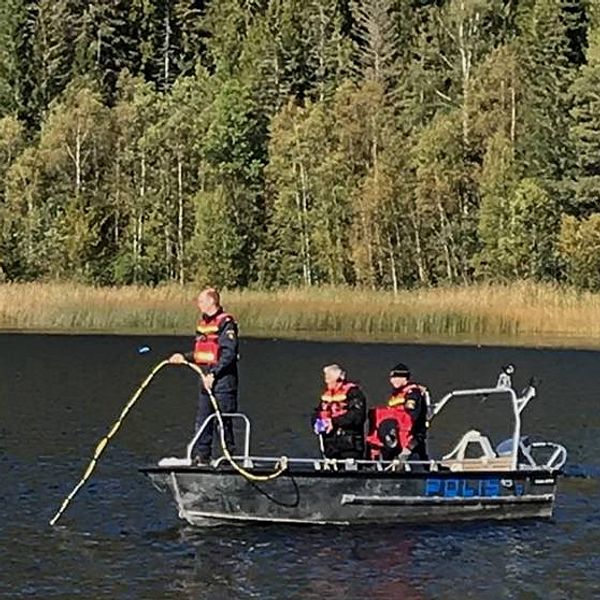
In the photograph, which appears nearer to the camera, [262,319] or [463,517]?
[463,517]

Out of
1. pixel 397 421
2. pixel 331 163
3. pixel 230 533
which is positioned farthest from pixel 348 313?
pixel 230 533

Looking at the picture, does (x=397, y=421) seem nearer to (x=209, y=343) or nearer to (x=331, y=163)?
(x=209, y=343)

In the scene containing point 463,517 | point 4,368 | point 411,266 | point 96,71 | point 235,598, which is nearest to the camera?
point 235,598

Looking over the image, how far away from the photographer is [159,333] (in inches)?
2057

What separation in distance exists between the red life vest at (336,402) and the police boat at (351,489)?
61 centimetres

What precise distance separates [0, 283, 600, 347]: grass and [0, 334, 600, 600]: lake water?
1544cm

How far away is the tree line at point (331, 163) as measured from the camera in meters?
71.1

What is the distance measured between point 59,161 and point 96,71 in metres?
15.4

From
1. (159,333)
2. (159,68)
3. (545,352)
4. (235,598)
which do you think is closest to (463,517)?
(235,598)

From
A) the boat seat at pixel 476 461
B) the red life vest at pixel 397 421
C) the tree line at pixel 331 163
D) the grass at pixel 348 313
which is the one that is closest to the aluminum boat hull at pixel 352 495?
the boat seat at pixel 476 461

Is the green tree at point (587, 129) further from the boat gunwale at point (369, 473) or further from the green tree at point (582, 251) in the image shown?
the boat gunwale at point (369, 473)

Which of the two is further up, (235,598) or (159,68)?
(159,68)

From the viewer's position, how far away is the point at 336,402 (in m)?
18.6

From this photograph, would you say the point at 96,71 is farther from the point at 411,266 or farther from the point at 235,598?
the point at 235,598
